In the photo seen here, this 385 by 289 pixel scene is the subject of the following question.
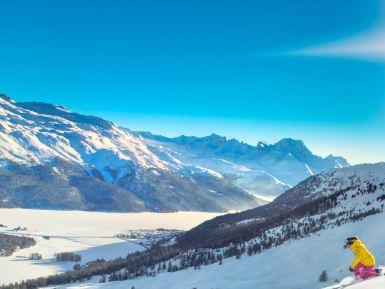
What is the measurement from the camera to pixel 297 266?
6044 cm

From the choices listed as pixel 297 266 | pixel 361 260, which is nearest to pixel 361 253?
pixel 361 260

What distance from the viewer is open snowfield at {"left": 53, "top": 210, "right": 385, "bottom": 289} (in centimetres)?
5172

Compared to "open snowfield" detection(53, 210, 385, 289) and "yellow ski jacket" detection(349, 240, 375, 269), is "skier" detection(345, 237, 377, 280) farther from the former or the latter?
"open snowfield" detection(53, 210, 385, 289)

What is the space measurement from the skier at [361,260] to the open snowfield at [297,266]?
9.23m

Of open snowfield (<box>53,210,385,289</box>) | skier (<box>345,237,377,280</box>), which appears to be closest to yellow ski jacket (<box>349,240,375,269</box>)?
skier (<box>345,237,377,280</box>)

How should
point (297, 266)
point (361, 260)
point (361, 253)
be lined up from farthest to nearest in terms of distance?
point (297, 266) < point (361, 260) < point (361, 253)

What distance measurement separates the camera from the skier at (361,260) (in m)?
34.1

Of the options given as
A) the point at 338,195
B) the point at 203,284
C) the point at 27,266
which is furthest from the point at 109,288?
the point at 27,266

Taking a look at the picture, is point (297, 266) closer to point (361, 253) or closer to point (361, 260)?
point (361, 260)

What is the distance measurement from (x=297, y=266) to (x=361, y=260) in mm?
26758

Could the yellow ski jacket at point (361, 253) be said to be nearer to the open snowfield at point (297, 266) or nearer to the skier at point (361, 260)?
the skier at point (361, 260)

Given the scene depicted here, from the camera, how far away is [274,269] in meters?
62.8

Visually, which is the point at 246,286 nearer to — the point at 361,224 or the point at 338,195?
the point at 361,224

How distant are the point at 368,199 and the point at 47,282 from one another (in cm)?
8922
